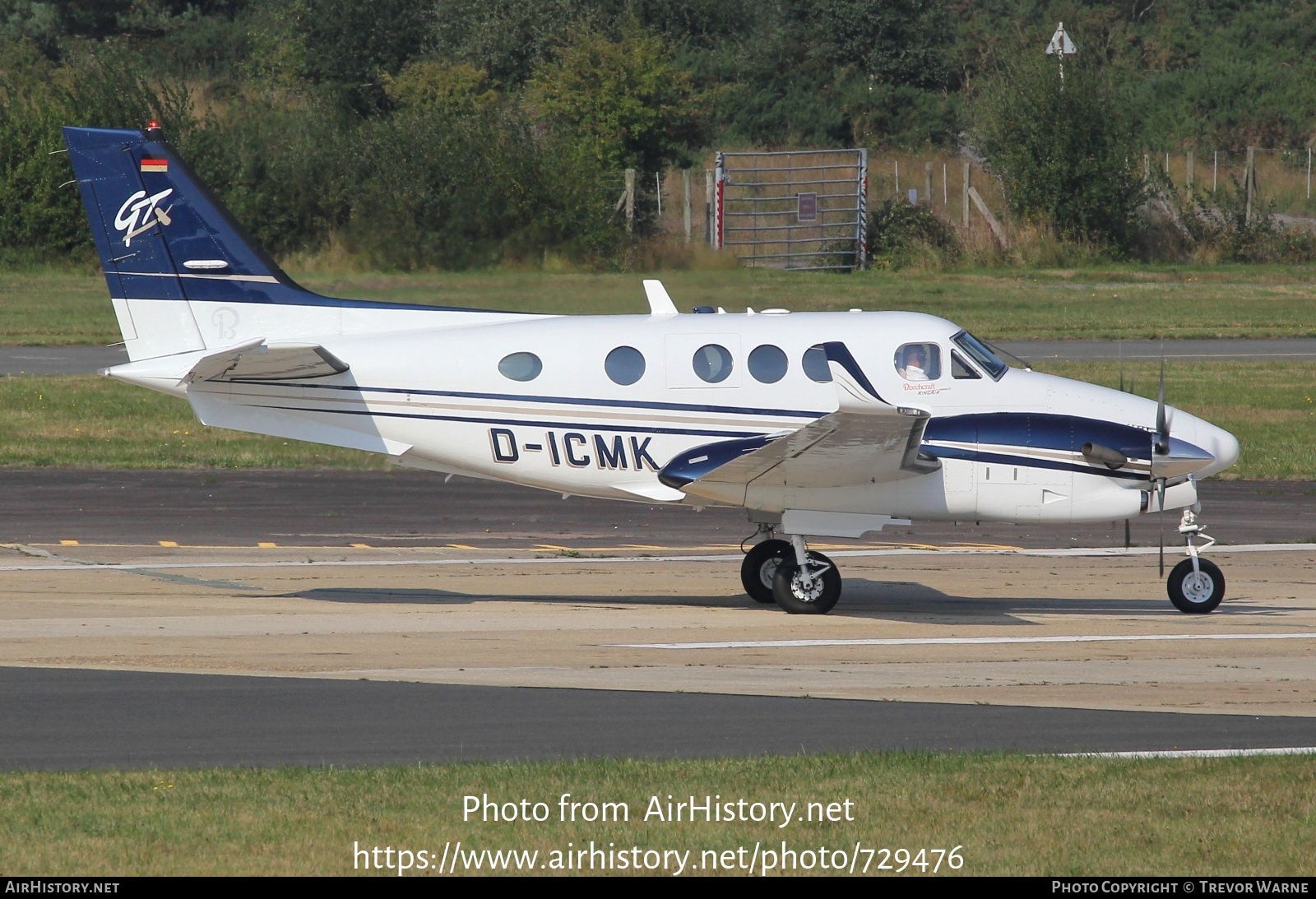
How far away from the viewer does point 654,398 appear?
12.9 meters

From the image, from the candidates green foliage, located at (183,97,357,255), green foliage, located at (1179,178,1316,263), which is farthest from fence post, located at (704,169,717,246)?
green foliage, located at (1179,178,1316,263)

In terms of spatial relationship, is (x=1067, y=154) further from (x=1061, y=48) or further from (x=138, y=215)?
(x=138, y=215)

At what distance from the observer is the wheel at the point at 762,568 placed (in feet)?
44.6

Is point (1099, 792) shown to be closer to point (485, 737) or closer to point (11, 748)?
point (485, 737)

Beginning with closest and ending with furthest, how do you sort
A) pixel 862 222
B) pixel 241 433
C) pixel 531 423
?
pixel 531 423, pixel 241 433, pixel 862 222

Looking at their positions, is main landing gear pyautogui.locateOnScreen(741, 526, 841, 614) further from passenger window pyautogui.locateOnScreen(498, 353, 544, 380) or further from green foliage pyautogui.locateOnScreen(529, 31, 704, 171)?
green foliage pyautogui.locateOnScreen(529, 31, 704, 171)

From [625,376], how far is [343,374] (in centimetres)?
245

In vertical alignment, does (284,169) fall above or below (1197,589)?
above

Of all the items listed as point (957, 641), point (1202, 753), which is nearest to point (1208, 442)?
point (957, 641)

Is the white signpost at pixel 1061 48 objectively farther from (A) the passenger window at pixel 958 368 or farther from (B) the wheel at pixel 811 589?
(B) the wheel at pixel 811 589

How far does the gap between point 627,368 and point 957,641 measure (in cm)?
360

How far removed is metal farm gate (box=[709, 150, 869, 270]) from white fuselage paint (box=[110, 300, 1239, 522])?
27.6 ft
